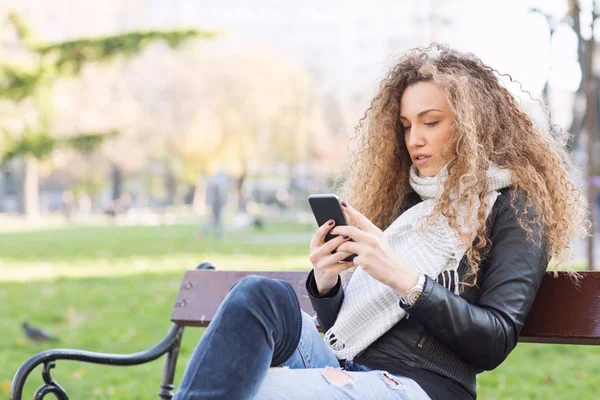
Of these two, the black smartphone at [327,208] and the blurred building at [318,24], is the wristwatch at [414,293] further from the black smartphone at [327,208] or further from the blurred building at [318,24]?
the blurred building at [318,24]

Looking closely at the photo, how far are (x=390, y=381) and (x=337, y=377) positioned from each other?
16cm

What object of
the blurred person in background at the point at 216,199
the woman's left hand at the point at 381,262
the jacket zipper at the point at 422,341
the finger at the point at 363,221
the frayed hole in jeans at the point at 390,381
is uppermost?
the finger at the point at 363,221

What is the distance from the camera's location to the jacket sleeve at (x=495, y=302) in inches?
94.4

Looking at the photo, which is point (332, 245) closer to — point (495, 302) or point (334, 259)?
point (334, 259)

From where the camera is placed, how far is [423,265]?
2689mm

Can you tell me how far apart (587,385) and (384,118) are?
2834mm

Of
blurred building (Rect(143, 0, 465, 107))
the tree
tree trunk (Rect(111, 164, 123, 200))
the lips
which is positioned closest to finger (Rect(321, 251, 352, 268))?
the lips

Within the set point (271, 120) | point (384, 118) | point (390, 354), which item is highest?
point (384, 118)

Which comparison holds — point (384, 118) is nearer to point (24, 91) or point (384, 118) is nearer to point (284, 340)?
point (284, 340)

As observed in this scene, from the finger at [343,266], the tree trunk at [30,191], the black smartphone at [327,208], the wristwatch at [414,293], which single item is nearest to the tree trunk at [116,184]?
the tree trunk at [30,191]

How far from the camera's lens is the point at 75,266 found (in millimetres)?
13703

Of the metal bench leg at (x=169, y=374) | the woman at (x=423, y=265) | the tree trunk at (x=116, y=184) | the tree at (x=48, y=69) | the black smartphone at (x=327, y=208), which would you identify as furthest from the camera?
the tree trunk at (x=116, y=184)

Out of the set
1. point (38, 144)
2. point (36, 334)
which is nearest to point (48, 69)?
point (38, 144)

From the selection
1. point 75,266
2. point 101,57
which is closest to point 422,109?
point 75,266
